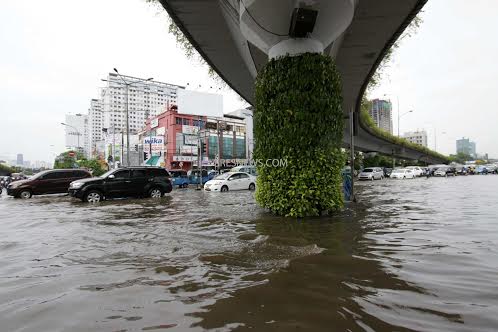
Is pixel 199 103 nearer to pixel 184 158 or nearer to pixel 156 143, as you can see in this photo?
pixel 156 143

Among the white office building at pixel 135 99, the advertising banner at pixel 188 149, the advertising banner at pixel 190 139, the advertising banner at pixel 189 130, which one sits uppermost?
the white office building at pixel 135 99

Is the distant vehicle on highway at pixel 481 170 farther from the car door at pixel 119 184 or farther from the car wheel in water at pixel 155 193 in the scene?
the car door at pixel 119 184

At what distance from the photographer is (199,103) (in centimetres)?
5303

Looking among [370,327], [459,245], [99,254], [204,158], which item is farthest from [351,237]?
[204,158]

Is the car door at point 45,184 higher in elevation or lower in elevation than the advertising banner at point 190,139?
lower

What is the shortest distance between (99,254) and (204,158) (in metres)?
47.3

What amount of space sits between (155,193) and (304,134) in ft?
36.9

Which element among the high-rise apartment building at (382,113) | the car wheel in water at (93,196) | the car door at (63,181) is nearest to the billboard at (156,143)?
the car door at (63,181)

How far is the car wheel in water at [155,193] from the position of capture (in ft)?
56.5

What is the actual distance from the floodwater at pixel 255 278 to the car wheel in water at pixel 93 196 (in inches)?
297

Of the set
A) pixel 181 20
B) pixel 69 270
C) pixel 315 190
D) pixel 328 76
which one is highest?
pixel 181 20

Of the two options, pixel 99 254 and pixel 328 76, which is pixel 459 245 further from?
pixel 99 254

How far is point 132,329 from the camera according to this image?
107 inches

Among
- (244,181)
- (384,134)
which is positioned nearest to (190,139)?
(384,134)
